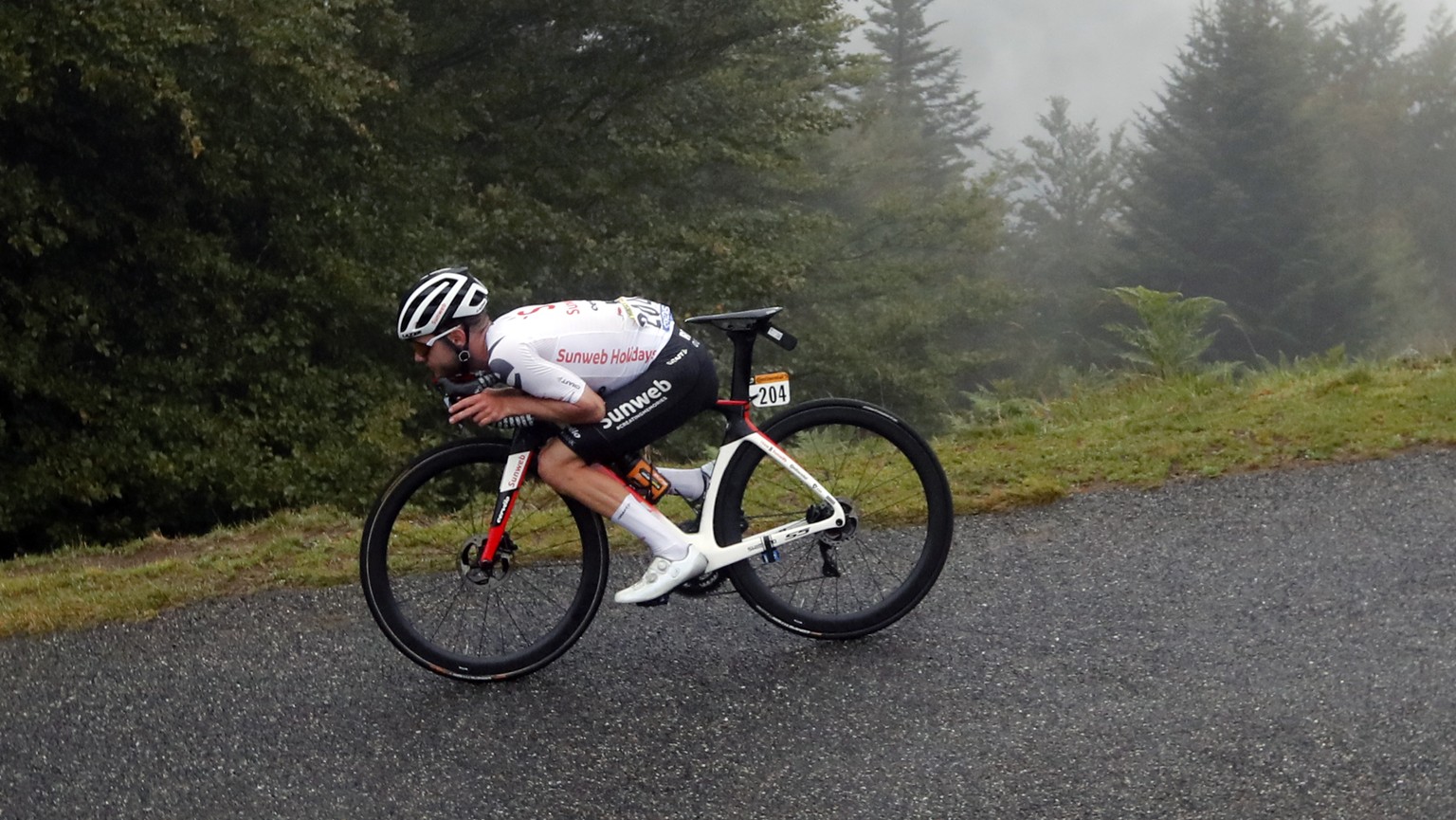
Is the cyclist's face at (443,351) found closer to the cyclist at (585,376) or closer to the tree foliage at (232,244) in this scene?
the cyclist at (585,376)

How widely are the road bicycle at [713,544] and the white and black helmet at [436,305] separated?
0.44 meters

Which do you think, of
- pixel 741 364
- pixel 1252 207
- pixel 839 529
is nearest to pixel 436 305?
pixel 741 364

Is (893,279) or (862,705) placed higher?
(893,279)

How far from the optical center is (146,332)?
15.1m

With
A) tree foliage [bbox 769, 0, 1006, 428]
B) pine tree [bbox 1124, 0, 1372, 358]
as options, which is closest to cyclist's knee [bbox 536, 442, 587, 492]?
tree foliage [bbox 769, 0, 1006, 428]

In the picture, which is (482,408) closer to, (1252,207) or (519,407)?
(519,407)

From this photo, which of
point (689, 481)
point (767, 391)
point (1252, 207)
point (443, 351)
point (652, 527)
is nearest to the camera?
point (443, 351)

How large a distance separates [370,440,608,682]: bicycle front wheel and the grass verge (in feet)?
4.45

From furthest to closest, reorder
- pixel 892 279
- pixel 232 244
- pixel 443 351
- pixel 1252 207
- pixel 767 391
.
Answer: pixel 1252 207, pixel 892 279, pixel 232 244, pixel 767 391, pixel 443 351

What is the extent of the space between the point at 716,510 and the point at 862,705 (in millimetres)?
917

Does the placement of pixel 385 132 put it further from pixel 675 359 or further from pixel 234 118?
pixel 675 359

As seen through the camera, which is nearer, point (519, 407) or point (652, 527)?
point (519, 407)

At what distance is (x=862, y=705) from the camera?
497 cm

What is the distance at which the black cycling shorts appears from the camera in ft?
17.4
